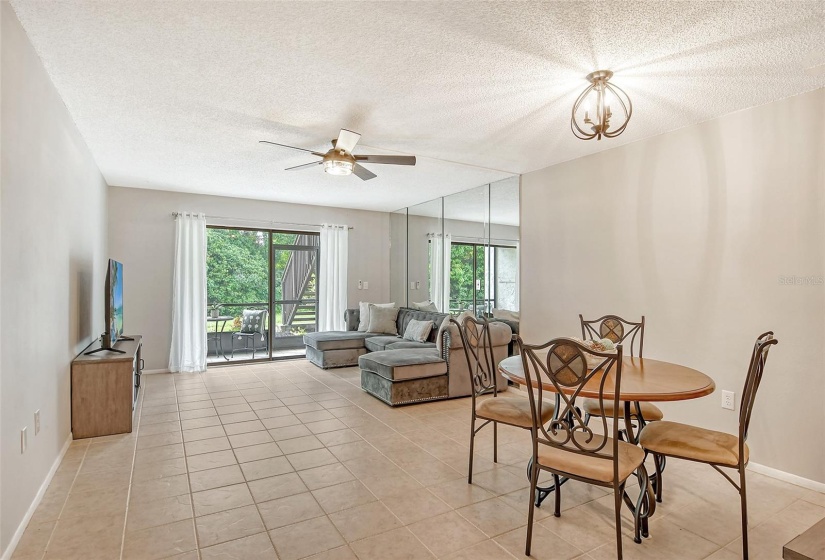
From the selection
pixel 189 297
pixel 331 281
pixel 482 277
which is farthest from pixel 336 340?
pixel 482 277

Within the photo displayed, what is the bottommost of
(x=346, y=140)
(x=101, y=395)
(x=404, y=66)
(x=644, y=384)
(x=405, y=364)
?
(x=101, y=395)

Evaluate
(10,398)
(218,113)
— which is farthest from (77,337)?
(218,113)

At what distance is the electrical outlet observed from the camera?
3.19m

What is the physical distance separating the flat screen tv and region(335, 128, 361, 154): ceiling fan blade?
2.36m

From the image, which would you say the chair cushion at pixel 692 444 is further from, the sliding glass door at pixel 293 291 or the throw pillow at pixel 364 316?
the sliding glass door at pixel 293 291

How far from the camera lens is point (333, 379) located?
18.7 feet

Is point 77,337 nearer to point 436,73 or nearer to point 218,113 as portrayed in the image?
point 218,113

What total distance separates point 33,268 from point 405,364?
120 inches

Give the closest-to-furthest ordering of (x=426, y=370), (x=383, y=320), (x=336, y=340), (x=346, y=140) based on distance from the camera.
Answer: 1. (x=346, y=140)
2. (x=426, y=370)
3. (x=336, y=340)
4. (x=383, y=320)

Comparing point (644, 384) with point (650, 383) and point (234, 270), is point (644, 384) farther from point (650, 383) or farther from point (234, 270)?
point (234, 270)

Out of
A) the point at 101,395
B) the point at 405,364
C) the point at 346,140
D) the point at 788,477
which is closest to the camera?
the point at 788,477

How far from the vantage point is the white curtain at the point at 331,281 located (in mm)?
7211

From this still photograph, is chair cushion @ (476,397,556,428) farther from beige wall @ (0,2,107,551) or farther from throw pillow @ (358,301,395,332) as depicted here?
throw pillow @ (358,301,395,332)

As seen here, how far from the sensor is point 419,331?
19.7 ft
